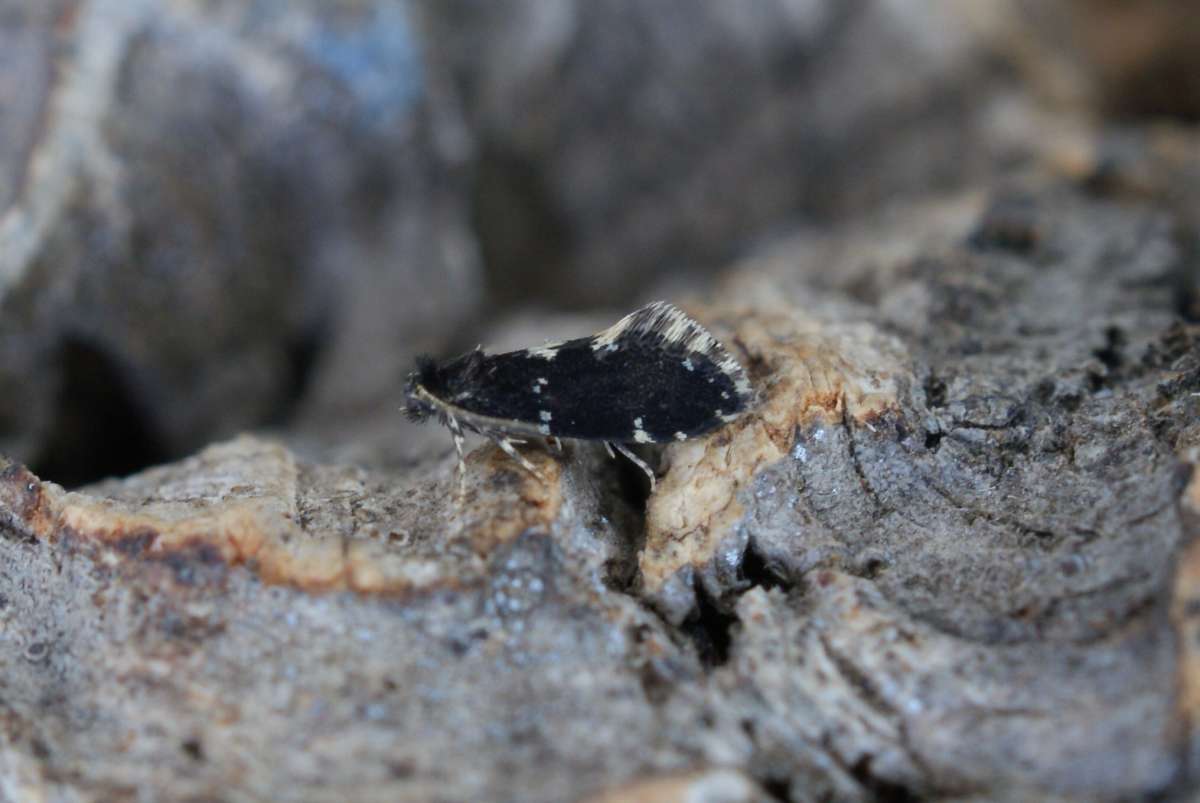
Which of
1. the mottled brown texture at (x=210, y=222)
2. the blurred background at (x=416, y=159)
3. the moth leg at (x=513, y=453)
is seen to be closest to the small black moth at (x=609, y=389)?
the moth leg at (x=513, y=453)

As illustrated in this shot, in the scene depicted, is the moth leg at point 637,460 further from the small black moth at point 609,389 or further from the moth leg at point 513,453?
the moth leg at point 513,453

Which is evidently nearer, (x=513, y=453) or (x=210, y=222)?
(x=513, y=453)

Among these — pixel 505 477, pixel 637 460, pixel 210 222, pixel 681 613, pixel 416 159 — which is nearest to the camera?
pixel 681 613

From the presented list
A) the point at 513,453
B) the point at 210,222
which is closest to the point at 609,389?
the point at 513,453

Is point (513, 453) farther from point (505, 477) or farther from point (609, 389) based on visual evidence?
point (609, 389)

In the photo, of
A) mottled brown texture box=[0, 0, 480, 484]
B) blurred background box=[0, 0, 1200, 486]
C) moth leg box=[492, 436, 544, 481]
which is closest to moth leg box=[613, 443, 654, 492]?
moth leg box=[492, 436, 544, 481]

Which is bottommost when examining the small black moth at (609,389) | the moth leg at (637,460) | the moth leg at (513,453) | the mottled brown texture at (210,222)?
the moth leg at (513,453)

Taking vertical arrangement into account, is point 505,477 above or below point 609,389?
below
